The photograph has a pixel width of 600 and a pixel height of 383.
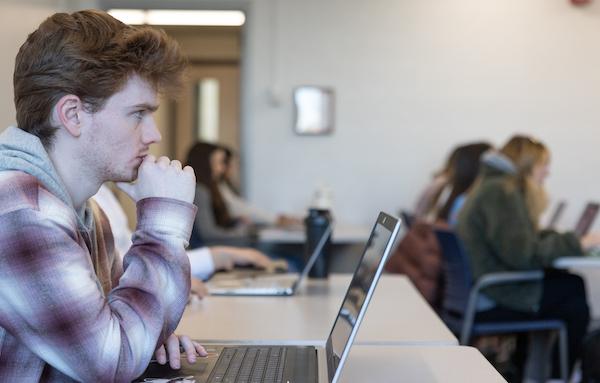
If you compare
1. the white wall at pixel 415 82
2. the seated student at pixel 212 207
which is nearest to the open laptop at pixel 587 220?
the white wall at pixel 415 82

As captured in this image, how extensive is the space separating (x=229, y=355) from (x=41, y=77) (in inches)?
23.3

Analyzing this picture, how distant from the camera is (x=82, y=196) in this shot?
4.27 ft

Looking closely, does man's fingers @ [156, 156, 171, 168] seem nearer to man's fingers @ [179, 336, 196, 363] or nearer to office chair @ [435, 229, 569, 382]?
man's fingers @ [179, 336, 196, 363]

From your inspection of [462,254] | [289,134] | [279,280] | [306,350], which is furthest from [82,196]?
[289,134]

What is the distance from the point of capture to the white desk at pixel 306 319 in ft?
5.63

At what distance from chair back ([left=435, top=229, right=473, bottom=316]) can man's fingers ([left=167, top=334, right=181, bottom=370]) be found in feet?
7.19

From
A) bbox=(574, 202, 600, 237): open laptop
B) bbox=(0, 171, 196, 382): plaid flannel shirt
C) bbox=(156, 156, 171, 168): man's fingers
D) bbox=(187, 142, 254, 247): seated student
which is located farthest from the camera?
bbox=(187, 142, 254, 247): seated student

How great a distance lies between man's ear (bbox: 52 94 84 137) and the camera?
1.22 meters

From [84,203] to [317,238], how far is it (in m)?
1.24

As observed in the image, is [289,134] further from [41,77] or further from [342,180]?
[41,77]

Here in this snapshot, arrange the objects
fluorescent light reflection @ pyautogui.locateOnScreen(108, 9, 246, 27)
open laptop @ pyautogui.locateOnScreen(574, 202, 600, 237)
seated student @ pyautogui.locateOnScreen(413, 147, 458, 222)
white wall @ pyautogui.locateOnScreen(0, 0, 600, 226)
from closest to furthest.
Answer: open laptop @ pyautogui.locateOnScreen(574, 202, 600, 237) < seated student @ pyautogui.locateOnScreen(413, 147, 458, 222) < white wall @ pyautogui.locateOnScreen(0, 0, 600, 226) < fluorescent light reflection @ pyautogui.locateOnScreen(108, 9, 246, 27)

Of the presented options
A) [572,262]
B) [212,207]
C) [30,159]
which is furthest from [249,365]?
[212,207]

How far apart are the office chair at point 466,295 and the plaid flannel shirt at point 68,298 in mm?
2380

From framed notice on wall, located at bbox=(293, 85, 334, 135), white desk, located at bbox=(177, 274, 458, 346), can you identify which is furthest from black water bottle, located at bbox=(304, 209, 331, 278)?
framed notice on wall, located at bbox=(293, 85, 334, 135)
